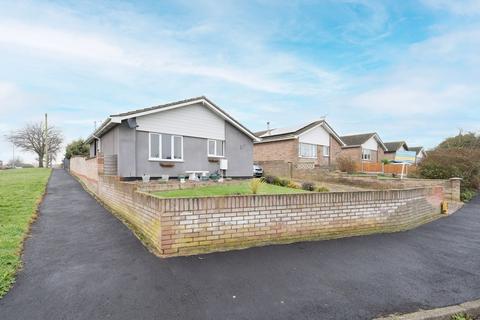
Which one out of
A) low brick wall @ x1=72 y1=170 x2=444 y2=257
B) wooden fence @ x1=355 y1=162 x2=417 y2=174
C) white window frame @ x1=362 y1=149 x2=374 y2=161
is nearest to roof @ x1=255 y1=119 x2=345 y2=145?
wooden fence @ x1=355 y1=162 x2=417 y2=174

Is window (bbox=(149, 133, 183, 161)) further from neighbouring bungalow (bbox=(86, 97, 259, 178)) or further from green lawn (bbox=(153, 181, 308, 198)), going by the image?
green lawn (bbox=(153, 181, 308, 198))

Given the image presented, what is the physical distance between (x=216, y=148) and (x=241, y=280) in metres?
13.1

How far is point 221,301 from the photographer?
3678 millimetres

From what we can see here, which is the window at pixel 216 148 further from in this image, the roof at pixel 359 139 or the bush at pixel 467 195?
the roof at pixel 359 139

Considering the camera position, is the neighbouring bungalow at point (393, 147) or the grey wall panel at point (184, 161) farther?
the neighbouring bungalow at point (393, 147)

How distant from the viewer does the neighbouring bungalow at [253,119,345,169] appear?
2712 centimetres

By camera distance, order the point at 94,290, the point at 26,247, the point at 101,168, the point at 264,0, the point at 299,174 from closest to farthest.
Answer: the point at 94,290
the point at 26,247
the point at 264,0
the point at 101,168
the point at 299,174

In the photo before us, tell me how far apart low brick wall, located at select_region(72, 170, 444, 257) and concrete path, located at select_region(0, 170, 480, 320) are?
0.33 metres

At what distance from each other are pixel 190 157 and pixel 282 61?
721cm

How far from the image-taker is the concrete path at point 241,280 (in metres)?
3.48

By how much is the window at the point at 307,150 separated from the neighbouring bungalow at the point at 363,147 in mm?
8061

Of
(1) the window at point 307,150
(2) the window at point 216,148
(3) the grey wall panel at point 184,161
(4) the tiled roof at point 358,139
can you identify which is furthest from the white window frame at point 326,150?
(3) the grey wall panel at point 184,161

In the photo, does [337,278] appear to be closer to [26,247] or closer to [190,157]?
[26,247]

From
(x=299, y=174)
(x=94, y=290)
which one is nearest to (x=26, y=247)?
(x=94, y=290)
